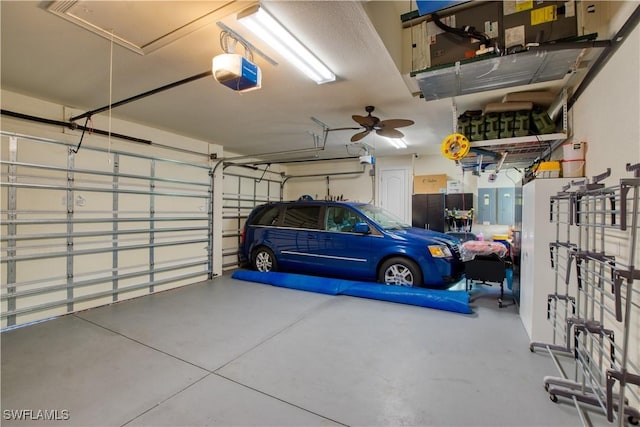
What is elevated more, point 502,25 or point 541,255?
point 502,25

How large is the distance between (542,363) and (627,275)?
1.56 metres

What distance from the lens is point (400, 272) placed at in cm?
426

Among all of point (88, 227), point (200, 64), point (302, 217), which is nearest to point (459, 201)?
point (302, 217)

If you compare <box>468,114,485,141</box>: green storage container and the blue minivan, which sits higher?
<box>468,114,485,141</box>: green storage container

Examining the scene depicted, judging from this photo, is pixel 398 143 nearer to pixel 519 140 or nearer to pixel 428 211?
pixel 428 211

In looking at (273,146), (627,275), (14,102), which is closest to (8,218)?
(14,102)

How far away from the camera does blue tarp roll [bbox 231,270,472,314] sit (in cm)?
354

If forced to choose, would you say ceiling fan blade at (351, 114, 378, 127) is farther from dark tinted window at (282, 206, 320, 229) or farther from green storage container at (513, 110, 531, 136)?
dark tinted window at (282, 206, 320, 229)

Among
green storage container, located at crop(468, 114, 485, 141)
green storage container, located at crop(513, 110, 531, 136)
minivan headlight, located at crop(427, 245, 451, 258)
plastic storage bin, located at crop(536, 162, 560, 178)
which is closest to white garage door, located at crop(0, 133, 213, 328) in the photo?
minivan headlight, located at crop(427, 245, 451, 258)

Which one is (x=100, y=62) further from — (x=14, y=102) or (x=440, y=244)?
(x=440, y=244)

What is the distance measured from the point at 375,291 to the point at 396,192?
3.78 m

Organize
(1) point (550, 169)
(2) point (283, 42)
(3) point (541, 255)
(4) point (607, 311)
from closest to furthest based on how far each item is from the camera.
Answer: (4) point (607, 311) → (2) point (283, 42) → (3) point (541, 255) → (1) point (550, 169)

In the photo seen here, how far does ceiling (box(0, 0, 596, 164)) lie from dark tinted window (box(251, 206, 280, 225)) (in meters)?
1.78

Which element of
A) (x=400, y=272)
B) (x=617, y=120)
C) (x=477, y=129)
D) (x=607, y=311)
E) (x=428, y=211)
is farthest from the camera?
(x=428, y=211)
